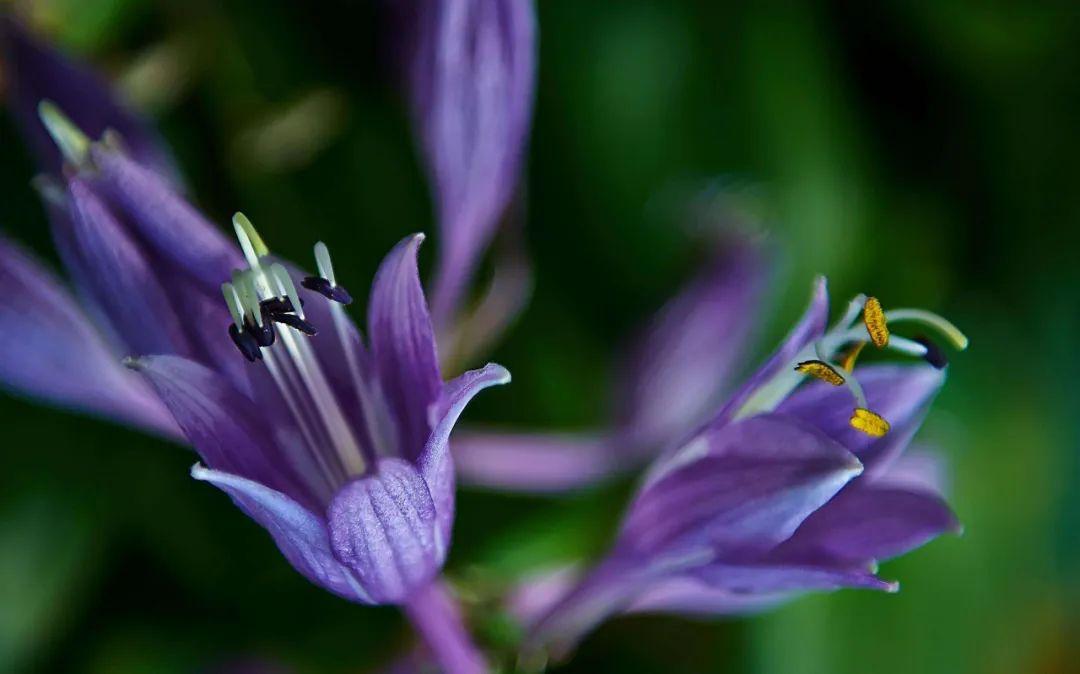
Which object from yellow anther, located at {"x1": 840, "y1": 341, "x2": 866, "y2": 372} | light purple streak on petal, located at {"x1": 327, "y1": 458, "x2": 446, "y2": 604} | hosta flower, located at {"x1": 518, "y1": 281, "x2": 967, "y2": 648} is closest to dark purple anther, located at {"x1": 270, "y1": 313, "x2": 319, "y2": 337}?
light purple streak on petal, located at {"x1": 327, "y1": 458, "x2": 446, "y2": 604}

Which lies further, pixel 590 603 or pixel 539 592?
pixel 539 592

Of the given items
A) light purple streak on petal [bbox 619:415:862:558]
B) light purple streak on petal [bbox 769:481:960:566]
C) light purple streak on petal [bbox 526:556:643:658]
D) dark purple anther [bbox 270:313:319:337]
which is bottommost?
light purple streak on petal [bbox 526:556:643:658]

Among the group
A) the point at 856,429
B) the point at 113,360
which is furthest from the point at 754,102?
the point at 113,360

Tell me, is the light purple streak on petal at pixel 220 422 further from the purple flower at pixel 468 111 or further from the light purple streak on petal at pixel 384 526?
the purple flower at pixel 468 111

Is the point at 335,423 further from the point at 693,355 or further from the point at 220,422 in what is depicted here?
the point at 693,355

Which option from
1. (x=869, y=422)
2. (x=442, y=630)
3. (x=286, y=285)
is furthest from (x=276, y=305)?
(x=869, y=422)

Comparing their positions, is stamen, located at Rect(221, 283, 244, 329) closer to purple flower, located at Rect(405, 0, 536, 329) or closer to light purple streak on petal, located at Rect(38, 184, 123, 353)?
light purple streak on petal, located at Rect(38, 184, 123, 353)

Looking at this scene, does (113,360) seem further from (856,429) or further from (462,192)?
(856,429)
